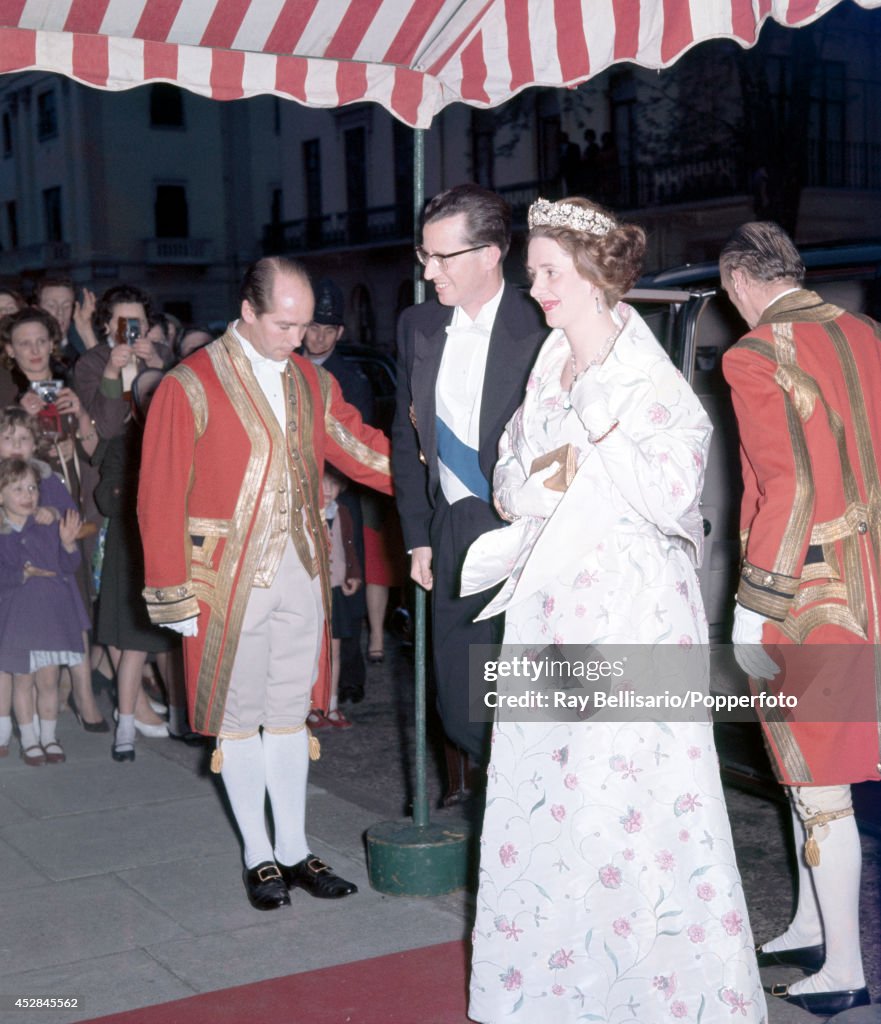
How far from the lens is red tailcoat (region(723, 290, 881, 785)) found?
3.53 meters

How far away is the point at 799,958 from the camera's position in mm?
3949

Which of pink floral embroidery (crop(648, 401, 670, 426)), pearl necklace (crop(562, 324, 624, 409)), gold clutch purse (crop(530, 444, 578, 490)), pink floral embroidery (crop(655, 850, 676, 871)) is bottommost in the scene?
pink floral embroidery (crop(655, 850, 676, 871))

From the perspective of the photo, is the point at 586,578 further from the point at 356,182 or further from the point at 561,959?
the point at 356,182

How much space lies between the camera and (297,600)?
175 inches

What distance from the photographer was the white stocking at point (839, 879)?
3627 mm

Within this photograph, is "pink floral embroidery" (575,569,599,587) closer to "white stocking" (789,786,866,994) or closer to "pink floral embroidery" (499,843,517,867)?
"pink floral embroidery" (499,843,517,867)

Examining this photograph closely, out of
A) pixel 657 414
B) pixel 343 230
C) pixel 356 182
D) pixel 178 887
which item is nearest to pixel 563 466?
pixel 657 414

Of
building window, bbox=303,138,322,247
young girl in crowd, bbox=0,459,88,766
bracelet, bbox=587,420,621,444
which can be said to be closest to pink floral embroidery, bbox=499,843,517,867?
bracelet, bbox=587,420,621,444

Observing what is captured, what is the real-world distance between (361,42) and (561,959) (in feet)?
9.52

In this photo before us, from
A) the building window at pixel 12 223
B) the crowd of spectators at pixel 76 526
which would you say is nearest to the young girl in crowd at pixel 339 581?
the crowd of spectators at pixel 76 526

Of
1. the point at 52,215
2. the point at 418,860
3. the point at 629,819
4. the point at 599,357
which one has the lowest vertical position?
the point at 418,860

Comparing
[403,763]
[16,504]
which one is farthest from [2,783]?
[403,763]

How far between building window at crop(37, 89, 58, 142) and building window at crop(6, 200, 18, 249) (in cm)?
273

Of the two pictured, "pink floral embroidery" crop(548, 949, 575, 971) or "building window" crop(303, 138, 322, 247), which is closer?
"pink floral embroidery" crop(548, 949, 575, 971)
